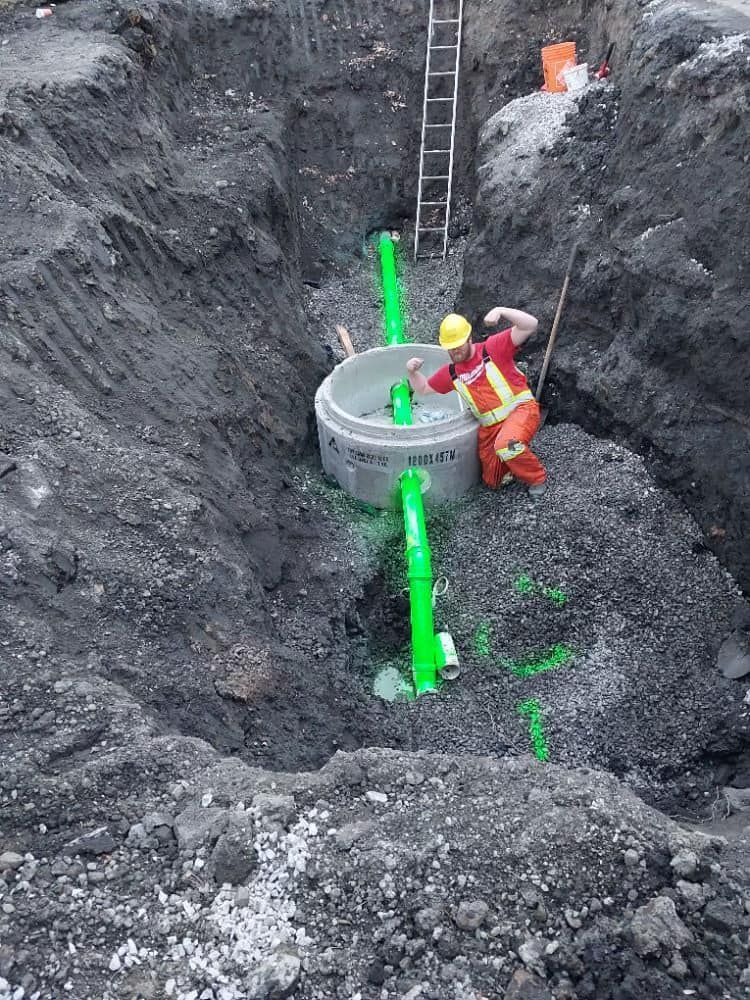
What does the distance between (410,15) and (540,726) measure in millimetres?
→ 10849

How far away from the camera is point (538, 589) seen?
6.13 meters

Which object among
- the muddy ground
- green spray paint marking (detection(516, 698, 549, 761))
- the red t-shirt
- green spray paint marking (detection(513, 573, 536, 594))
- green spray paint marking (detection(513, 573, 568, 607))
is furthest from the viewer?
the red t-shirt

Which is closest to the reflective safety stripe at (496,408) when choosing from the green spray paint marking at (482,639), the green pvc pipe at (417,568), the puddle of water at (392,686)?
the green pvc pipe at (417,568)

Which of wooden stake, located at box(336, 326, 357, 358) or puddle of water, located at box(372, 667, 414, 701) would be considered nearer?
puddle of water, located at box(372, 667, 414, 701)

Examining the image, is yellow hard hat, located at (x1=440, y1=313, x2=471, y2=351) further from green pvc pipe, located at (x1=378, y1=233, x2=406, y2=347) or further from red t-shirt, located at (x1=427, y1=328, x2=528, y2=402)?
green pvc pipe, located at (x1=378, y1=233, x2=406, y2=347)

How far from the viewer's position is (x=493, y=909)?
2996 millimetres

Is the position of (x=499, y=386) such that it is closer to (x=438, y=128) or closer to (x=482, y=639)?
(x=482, y=639)

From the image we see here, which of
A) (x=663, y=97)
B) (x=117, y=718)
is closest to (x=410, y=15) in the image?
(x=663, y=97)

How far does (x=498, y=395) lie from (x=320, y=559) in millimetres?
2244

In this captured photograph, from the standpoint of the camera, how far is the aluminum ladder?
10.9 m

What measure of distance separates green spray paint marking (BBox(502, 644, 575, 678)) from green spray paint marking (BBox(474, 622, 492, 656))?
0.61 feet

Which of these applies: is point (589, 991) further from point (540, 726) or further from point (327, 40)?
point (327, 40)

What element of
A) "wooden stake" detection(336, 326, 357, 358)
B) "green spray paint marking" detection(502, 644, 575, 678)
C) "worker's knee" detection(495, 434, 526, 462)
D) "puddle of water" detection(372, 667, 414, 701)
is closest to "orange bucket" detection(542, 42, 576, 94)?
"wooden stake" detection(336, 326, 357, 358)

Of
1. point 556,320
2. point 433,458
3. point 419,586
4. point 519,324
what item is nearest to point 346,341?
point 433,458
